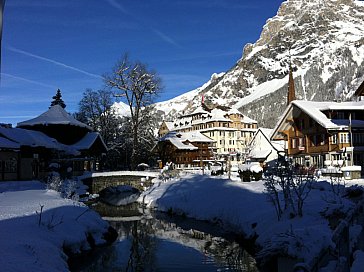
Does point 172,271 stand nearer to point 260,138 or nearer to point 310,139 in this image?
point 310,139

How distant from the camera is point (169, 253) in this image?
17234 mm

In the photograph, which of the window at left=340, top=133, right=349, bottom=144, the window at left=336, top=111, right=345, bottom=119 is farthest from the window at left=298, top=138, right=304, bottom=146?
the window at left=340, top=133, right=349, bottom=144

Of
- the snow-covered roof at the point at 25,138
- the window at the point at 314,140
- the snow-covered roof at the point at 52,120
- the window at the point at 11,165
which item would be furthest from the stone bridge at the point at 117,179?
the window at the point at 314,140

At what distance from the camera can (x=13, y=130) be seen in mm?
37938

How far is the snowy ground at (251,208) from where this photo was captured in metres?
10.0

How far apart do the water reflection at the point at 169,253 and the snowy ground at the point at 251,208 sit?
59.1 inches

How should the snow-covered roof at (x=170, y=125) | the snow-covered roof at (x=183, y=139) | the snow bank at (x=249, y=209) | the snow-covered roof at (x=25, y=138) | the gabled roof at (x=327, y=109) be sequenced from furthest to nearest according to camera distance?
the snow-covered roof at (x=170, y=125), the snow-covered roof at (x=183, y=139), the gabled roof at (x=327, y=109), the snow-covered roof at (x=25, y=138), the snow bank at (x=249, y=209)

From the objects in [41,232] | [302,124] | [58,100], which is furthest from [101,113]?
[41,232]

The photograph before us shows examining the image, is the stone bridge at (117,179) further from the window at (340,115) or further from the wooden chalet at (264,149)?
the wooden chalet at (264,149)

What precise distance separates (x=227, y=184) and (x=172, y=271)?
15.6 meters

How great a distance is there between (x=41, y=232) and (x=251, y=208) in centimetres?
1171

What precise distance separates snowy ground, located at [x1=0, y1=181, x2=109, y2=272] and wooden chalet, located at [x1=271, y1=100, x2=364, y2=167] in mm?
29477

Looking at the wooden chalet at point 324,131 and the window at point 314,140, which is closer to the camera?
the wooden chalet at point 324,131

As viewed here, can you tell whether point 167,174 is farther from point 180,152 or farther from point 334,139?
point 180,152
